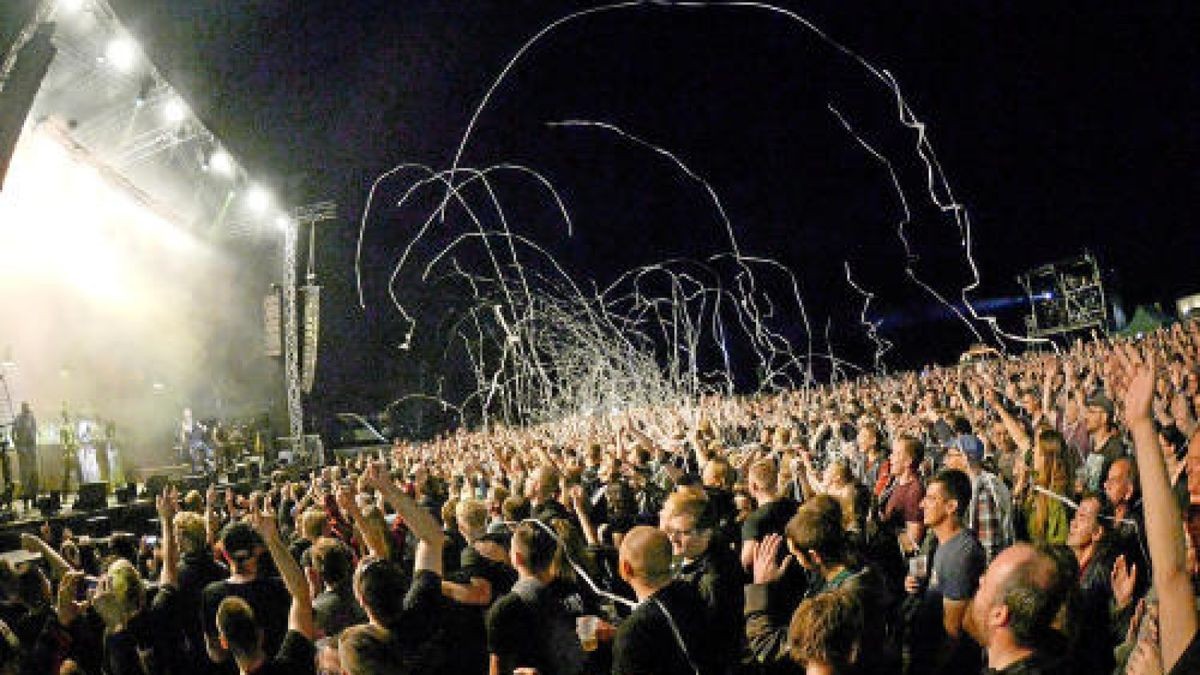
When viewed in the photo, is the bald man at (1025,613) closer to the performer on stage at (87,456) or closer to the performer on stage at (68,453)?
the performer on stage at (68,453)

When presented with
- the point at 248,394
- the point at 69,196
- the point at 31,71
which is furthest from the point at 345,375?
the point at 31,71

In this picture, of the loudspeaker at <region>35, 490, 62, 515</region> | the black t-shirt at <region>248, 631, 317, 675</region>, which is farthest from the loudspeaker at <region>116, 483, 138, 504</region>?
the black t-shirt at <region>248, 631, 317, 675</region>

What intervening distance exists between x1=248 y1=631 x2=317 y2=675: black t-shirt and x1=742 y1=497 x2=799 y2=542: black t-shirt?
2.17 metres

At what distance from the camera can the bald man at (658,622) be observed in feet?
9.45

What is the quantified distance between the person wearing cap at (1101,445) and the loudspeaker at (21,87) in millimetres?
10668

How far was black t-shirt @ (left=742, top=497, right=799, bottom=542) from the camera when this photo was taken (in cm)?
444

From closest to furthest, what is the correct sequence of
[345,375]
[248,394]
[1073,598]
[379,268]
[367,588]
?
[1073,598] → [367,588] → [248,394] → [345,375] → [379,268]

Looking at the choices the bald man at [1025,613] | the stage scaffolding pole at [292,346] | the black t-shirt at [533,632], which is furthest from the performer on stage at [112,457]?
the bald man at [1025,613]

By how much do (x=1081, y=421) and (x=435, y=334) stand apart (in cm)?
2582

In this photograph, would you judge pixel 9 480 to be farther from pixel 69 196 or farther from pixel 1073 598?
pixel 1073 598

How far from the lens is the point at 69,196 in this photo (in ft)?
63.9

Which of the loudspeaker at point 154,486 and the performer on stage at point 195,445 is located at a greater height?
the performer on stage at point 195,445

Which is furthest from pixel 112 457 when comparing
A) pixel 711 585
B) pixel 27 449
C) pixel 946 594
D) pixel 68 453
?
pixel 946 594

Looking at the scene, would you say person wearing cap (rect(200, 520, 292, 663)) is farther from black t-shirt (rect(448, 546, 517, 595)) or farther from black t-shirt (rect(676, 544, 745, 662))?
black t-shirt (rect(676, 544, 745, 662))
